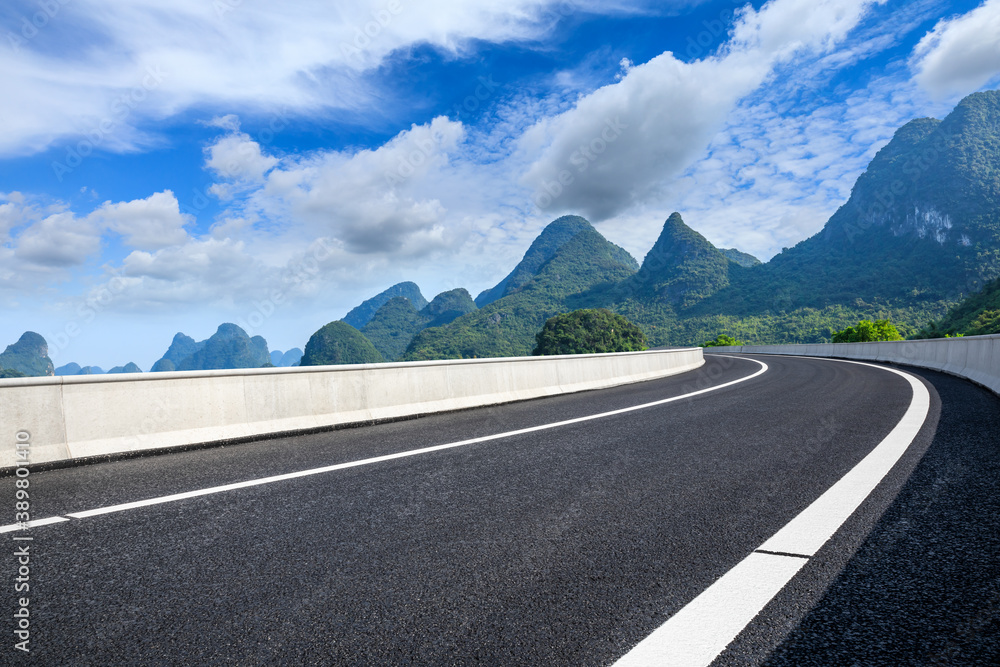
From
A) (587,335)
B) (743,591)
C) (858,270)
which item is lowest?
(587,335)

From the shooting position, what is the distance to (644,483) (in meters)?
4.28

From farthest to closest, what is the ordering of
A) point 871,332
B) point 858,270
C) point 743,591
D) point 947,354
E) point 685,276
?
point 685,276 < point 858,270 < point 871,332 < point 947,354 < point 743,591

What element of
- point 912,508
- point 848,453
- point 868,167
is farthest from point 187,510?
point 868,167

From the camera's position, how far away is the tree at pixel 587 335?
9619 centimetres

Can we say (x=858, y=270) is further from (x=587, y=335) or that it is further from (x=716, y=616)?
(x=716, y=616)

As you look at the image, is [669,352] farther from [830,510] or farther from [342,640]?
[342,640]

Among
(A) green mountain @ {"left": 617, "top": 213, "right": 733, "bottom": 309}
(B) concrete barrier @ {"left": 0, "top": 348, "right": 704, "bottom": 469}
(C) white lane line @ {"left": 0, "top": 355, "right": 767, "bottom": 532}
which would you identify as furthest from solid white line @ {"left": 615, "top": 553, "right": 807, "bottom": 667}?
(A) green mountain @ {"left": 617, "top": 213, "right": 733, "bottom": 309}

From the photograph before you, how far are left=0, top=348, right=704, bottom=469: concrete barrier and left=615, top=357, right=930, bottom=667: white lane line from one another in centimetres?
612

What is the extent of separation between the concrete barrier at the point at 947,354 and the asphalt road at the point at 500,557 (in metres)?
8.19

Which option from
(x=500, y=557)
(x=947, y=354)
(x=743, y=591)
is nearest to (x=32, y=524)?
(x=500, y=557)

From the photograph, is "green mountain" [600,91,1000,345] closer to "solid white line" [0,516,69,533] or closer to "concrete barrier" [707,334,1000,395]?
"concrete barrier" [707,334,1000,395]

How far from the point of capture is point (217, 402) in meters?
6.94

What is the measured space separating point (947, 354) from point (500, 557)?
773 inches

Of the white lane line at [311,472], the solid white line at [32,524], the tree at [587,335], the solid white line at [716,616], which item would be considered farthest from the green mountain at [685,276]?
the solid white line at [32,524]
